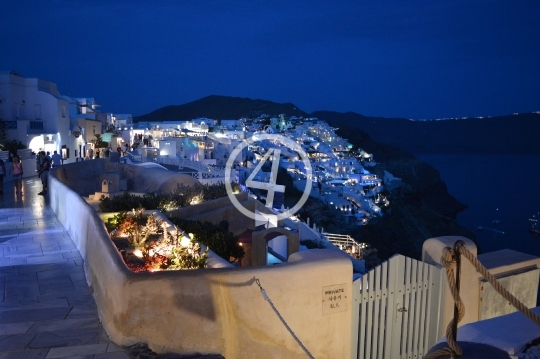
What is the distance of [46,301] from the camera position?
5.29 metres

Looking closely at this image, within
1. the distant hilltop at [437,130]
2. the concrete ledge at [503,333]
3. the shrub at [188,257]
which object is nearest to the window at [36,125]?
the shrub at [188,257]

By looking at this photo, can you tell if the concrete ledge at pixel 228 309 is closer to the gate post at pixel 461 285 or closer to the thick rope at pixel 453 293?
the gate post at pixel 461 285

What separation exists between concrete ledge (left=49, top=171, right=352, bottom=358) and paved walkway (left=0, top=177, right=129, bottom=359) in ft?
1.12

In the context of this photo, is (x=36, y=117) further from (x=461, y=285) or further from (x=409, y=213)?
(x=409, y=213)

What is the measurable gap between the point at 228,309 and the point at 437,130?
15836 centimetres

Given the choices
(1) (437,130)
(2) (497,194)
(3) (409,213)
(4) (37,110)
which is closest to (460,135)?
(1) (437,130)

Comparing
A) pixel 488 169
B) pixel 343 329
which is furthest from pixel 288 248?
pixel 488 169

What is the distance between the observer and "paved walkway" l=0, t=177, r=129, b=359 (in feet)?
13.7

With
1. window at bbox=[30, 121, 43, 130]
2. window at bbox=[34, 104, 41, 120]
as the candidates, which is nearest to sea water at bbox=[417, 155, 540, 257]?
window at bbox=[30, 121, 43, 130]

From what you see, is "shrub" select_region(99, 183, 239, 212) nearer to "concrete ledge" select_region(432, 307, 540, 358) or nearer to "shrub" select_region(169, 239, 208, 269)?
"shrub" select_region(169, 239, 208, 269)

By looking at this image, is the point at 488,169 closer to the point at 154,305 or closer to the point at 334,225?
the point at 334,225

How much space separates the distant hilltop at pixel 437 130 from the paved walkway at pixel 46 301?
135 m

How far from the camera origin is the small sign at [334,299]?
4426 millimetres

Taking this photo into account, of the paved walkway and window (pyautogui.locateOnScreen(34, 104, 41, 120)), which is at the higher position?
window (pyautogui.locateOnScreen(34, 104, 41, 120))
